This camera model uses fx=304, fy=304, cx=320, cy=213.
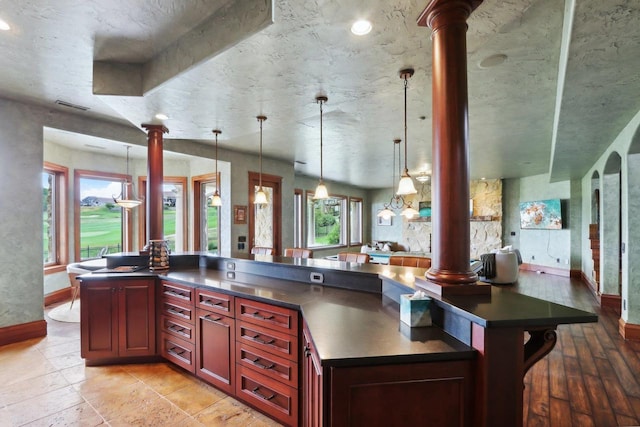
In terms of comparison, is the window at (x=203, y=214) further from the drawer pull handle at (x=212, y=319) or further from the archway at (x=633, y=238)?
the archway at (x=633, y=238)

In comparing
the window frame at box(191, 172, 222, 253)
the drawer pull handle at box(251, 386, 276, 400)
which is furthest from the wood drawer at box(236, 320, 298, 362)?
the window frame at box(191, 172, 222, 253)

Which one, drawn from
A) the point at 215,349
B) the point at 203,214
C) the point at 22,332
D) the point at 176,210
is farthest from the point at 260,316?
the point at 176,210

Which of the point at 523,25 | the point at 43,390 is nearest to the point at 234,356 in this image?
the point at 43,390

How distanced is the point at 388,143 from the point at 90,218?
18.1 feet

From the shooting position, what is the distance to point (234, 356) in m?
2.29

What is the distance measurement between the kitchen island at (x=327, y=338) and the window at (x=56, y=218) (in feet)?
8.42

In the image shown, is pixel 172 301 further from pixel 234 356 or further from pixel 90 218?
pixel 90 218

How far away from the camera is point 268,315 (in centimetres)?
207

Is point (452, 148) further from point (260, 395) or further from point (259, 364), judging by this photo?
point (260, 395)

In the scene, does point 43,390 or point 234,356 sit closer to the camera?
point 234,356

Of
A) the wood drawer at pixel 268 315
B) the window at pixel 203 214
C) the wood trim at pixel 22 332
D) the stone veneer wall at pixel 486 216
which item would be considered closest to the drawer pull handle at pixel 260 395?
the wood drawer at pixel 268 315

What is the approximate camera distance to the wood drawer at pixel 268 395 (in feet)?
6.36

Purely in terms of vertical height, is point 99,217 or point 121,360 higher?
point 99,217

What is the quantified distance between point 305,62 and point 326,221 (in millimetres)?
7718
